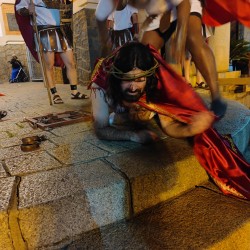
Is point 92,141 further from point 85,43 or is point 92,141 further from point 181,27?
point 85,43

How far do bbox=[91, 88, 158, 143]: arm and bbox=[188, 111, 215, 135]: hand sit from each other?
0.37 m

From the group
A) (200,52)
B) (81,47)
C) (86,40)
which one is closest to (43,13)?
(86,40)

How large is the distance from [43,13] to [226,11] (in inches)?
111

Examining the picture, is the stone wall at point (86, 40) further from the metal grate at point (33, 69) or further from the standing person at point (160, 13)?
the metal grate at point (33, 69)

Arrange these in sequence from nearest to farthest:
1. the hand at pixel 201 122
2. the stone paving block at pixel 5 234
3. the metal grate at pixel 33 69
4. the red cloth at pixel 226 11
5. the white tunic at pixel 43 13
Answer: the stone paving block at pixel 5 234 → the hand at pixel 201 122 → the red cloth at pixel 226 11 → the white tunic at pixel 43 13 → the metal grate at pixel 33 69

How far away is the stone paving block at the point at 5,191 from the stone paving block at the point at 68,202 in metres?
0.06

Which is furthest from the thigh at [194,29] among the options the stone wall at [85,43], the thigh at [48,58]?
the stone wall at [85,43]

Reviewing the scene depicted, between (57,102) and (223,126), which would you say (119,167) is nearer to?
(223,126)

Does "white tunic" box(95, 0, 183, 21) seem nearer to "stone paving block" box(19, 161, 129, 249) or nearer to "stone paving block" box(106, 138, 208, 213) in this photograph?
"stone paving block" box(106, 138, 208, 213)

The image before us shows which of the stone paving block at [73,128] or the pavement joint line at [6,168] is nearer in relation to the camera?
the pavement joint line at [6,168]

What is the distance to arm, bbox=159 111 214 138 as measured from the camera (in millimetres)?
1792

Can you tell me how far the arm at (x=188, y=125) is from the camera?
1.79 m

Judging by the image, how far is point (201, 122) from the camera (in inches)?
70.7

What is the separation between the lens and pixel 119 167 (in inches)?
66.1
